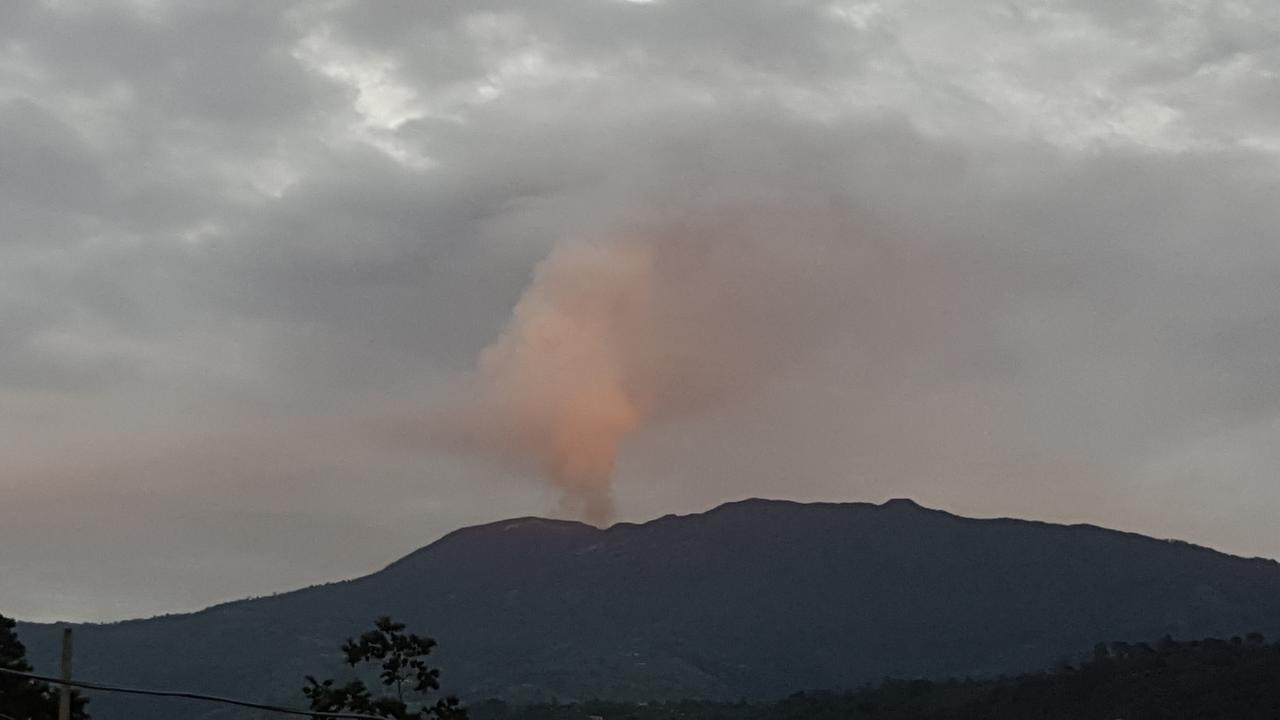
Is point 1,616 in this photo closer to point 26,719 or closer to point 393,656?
point 26,719

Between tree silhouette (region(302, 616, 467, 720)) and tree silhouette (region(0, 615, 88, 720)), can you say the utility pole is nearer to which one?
tree silhouette (region(0, 615, 88, 720))

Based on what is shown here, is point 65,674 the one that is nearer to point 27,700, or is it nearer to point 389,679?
point 389,679

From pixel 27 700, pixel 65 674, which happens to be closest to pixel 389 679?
pixel 27 700

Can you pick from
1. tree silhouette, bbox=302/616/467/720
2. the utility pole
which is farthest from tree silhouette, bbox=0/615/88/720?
the utility pole

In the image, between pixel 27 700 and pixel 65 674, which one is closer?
pixel 65 674

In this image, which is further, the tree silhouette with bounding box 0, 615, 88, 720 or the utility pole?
the tree silhouette with bounding box 0, 615, 88, 720

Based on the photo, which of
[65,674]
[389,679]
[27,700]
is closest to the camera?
[65,674]

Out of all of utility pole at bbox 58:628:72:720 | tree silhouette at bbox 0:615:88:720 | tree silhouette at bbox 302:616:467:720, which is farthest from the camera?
tree silhouette at bbox 302:616:467:720

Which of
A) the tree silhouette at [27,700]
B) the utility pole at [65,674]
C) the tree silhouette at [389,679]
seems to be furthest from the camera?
the tree silhouette at [389,679]

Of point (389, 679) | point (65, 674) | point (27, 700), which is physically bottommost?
point (65, 674)

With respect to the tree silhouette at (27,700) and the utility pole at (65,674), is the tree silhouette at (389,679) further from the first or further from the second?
the utility pole at (65,674)

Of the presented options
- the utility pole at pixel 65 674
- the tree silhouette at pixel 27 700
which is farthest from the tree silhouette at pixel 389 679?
the utility pole at pixel 65 674

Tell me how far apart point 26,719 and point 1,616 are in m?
11.1

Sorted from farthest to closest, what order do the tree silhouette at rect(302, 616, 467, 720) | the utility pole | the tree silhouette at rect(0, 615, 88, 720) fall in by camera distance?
the tree silhouette at rect(302, 616, 467, 720) < the tree silhouette at rect(0, 615, 88, 720) < the utility pole
